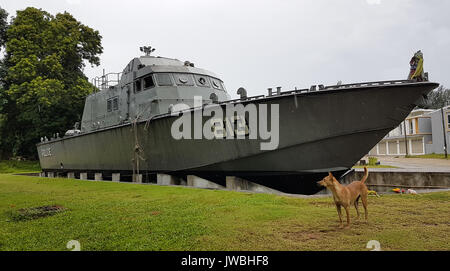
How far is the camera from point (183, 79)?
11000 mm

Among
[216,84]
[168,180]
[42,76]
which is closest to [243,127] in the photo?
[168,180]

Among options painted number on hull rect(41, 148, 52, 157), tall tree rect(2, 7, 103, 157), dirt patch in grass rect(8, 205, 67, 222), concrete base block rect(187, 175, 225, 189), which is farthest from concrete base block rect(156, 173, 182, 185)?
tall tree rect(2, 7, 103, 157)

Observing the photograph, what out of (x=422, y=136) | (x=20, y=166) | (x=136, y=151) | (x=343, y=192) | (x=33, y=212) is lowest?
(x=33, y=212)

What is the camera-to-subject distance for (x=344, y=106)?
729 cm

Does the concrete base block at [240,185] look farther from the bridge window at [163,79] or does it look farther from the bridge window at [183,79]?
the bridge window at [163,79]

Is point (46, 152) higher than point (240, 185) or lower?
higher

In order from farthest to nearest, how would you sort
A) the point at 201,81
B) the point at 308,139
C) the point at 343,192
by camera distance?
the point at 201,81
the point at 308,139
the point at 343,192

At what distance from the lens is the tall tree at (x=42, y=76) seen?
78.7 ft

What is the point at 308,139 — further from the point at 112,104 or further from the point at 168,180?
the point at 112,104

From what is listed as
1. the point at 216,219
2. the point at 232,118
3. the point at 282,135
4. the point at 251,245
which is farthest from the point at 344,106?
the point at 251,245

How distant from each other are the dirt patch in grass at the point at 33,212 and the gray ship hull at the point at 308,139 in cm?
416

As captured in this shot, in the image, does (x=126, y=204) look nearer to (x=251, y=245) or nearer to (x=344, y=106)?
(x=251, y=245)

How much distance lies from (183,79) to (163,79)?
663mm
